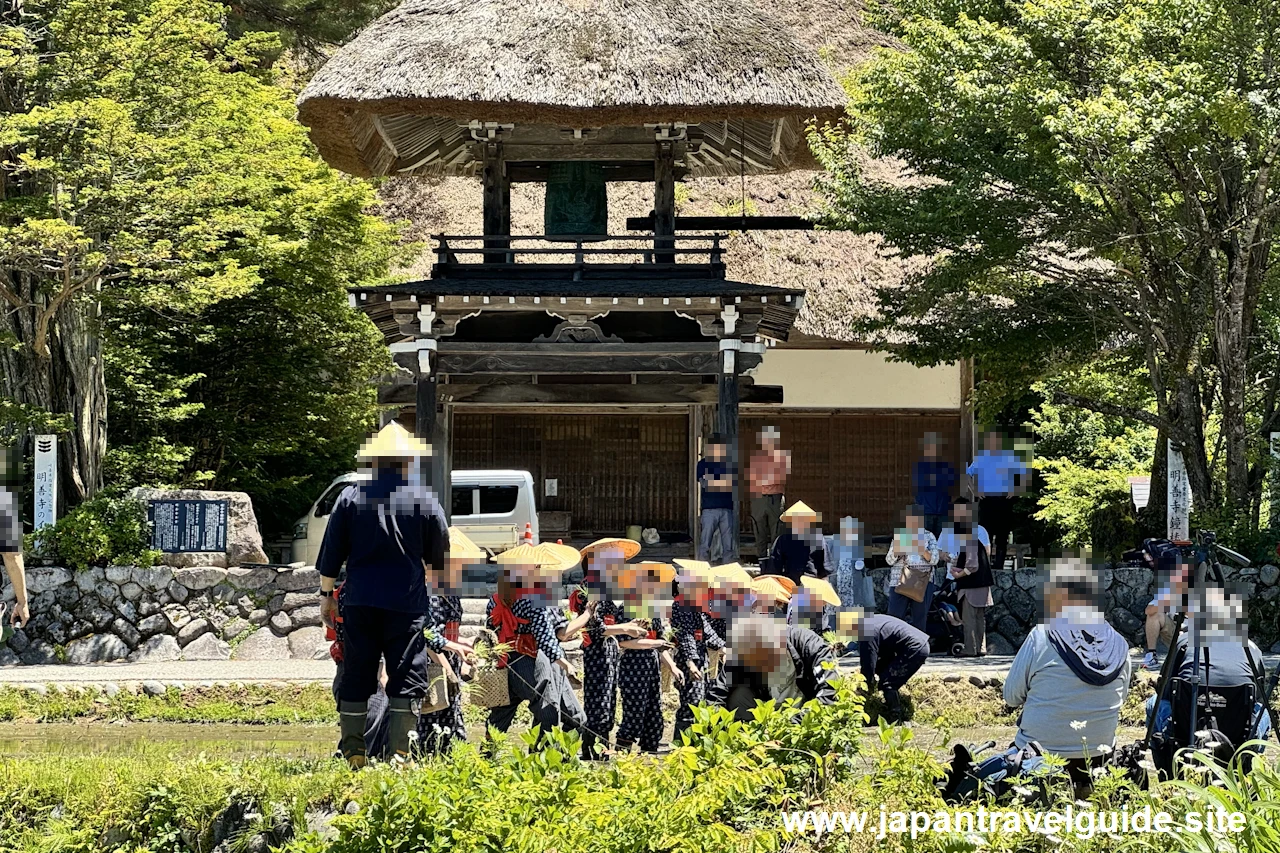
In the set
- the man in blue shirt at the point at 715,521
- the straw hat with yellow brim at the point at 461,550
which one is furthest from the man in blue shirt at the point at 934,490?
the straw hat with yellow brim at the point at 461,550

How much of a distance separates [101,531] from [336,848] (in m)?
10.5

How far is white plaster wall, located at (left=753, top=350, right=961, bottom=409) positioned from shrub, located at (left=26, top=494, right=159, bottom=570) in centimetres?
943

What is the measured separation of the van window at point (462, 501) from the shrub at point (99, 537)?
4.82 m

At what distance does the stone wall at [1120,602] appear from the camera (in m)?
14.1

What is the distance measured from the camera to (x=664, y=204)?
16.1m

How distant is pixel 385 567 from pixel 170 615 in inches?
344

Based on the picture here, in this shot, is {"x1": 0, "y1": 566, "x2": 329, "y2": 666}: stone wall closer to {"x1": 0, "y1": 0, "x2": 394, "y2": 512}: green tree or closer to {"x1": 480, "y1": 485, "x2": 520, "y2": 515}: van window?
{"x1": 0, "y1": 0, "x2": 394, "y2": 512}: green tree

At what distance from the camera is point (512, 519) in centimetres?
1925

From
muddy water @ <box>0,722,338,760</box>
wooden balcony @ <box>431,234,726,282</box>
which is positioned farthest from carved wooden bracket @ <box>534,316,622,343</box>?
muddy water @ <box>0,722,338,760</box>

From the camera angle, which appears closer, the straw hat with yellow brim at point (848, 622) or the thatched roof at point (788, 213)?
the straw hat with yellow brim at point (848, 622)

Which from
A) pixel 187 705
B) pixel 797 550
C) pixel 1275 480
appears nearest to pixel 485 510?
pixel 187 705

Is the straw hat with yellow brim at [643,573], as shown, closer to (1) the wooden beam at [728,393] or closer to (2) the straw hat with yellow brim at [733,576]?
(2) the straw hat with yellow brim at [733,576]

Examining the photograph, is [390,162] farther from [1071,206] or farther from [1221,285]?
[1221,285]

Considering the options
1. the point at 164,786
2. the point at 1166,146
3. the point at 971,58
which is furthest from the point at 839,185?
the point at 164,786
